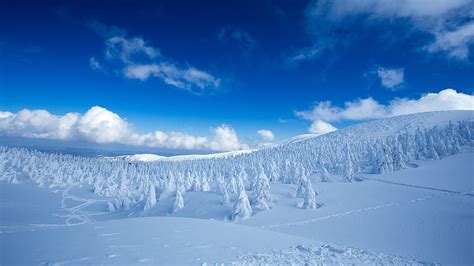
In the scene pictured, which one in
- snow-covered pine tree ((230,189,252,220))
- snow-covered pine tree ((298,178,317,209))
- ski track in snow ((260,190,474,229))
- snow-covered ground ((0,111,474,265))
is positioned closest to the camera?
snow-covered ground ((0,111,474,265))

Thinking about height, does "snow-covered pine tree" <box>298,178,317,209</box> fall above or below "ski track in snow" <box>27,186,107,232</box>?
above

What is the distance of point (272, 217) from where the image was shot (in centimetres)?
5081

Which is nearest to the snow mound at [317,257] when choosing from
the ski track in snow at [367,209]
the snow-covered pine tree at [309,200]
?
the ski track in snow at [367,209]

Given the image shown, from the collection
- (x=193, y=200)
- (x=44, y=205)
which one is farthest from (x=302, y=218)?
(x=44, y=205)

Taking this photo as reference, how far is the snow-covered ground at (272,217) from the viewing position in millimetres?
13828

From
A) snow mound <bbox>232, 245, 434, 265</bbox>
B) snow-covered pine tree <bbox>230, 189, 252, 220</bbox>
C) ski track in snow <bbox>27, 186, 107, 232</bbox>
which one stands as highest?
snow mound <bbox>232, 245, 434, 265</bbox>

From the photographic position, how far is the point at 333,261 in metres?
13.3

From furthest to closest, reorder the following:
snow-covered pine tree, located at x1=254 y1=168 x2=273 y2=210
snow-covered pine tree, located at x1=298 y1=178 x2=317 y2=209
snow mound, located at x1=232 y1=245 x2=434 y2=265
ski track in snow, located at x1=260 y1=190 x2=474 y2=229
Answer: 1. snow-covered pine tree, located at x1=254 y1=168 x2=273 y2=210
2. snow-covered pine tree, located at x1=298 y1=178 x2=317 y2=209
3. ski track in snow, located at x1=260 y1=190 x2=474 y2=229
4. snow mound, located at x1=232 y1=245 x2=434 y2=265

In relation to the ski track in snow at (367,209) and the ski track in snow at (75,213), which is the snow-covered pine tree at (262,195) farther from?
the ski track in snow at (75,213)

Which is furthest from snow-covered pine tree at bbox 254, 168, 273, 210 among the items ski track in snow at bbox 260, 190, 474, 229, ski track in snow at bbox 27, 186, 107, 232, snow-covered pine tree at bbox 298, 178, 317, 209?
ski track in snow at bbox 27, 186, 107, 232

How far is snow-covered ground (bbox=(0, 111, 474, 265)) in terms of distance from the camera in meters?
13.8

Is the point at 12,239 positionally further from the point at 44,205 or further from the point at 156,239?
the point at 44,205

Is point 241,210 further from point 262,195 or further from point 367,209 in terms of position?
point 367,209

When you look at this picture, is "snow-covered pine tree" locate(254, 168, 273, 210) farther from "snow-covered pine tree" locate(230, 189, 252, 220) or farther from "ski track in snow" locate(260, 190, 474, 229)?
"ski track in snow" locate(260, 190, 474, 229)
